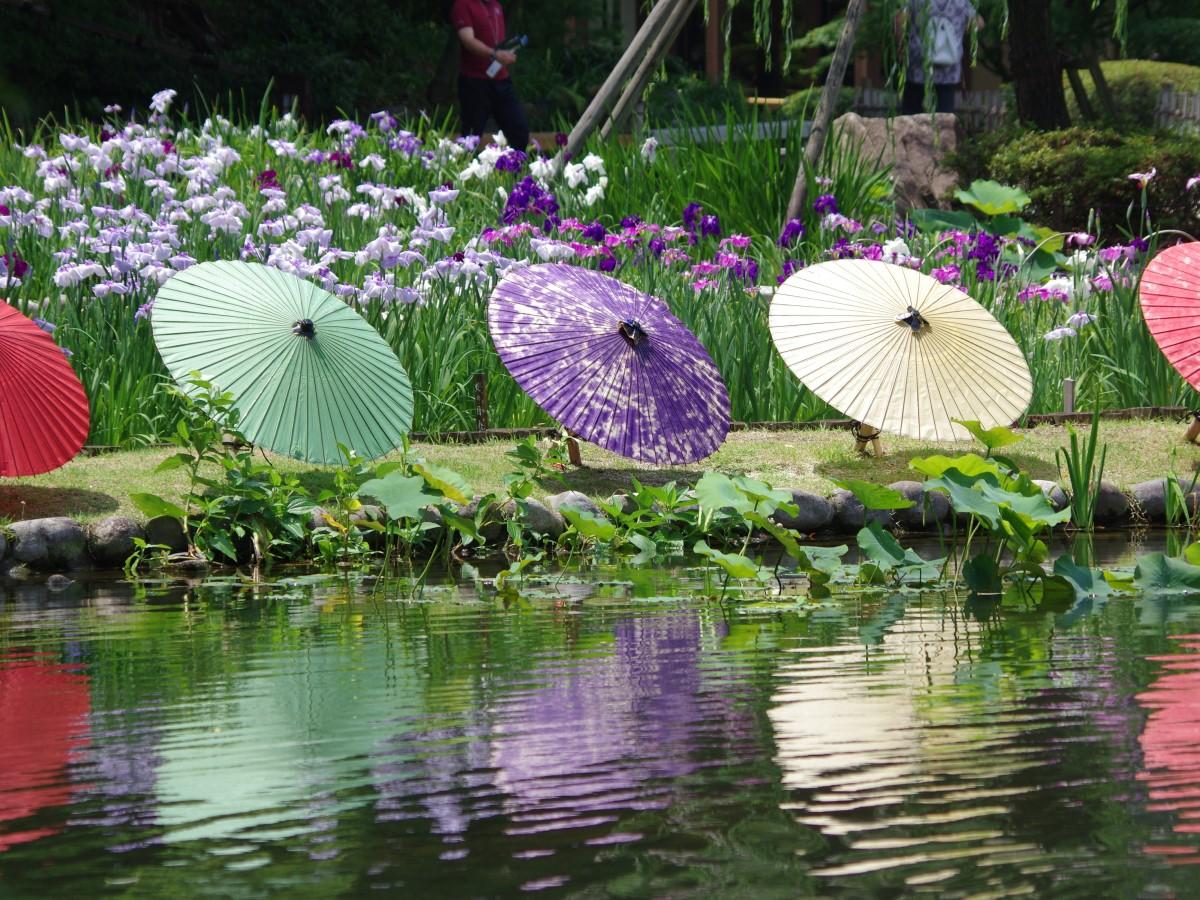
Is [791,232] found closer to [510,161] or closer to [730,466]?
[510,161]

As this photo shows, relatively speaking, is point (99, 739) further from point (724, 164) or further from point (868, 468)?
point (724, 164)

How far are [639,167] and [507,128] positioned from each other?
7.63 ft

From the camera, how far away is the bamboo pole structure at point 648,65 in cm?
1114

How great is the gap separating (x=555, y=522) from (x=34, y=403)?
1921mm

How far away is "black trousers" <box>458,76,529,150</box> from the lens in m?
13.4

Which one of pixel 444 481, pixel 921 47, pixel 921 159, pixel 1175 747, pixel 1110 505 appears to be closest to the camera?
pixel 1175 747

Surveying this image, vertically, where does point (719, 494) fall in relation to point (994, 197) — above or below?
below

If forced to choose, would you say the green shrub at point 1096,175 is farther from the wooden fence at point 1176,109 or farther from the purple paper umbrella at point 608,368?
the purple paper umbrella at point 608,368

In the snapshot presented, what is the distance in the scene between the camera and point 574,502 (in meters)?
6.77

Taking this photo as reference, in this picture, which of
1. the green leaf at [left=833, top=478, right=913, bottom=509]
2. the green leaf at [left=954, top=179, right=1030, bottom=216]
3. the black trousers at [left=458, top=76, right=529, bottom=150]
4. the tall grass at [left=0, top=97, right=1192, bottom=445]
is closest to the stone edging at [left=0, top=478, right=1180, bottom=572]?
the green leaf at [left=833, top=478, right=913, bottom=509]

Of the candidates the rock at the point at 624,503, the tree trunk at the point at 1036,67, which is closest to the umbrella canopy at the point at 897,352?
the rock at the point at 624,503

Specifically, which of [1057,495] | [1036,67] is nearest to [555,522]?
[1057,495]

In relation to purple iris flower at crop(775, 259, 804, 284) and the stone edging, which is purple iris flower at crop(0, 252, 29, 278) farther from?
purple iris flower at crop(775, 259, 804, 284)

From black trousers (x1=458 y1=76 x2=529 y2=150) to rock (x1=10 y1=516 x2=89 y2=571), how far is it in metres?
7.75
